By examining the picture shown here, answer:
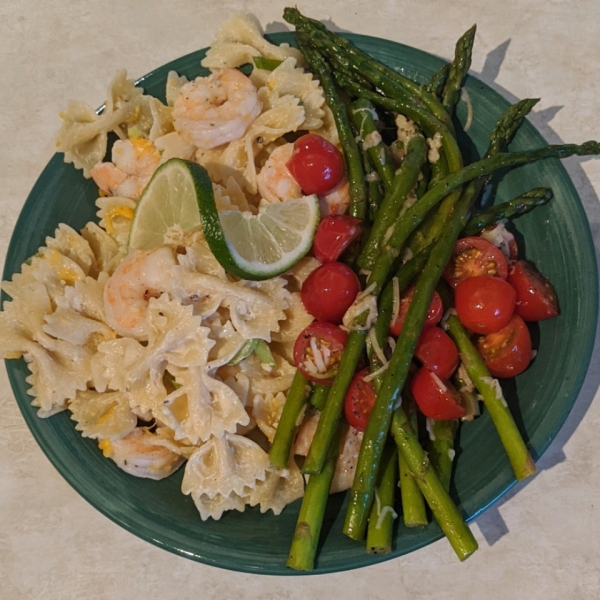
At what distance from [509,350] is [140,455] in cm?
150

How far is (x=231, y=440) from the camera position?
88.2 inches

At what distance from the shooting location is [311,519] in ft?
6.66

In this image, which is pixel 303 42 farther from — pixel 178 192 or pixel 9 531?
pixel 9 531

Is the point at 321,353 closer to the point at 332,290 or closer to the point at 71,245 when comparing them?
the point at 332,290

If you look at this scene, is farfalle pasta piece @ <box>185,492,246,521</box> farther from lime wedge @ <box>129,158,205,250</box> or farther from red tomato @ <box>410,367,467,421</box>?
lime wedge @ <box>129,158,205,250</box>

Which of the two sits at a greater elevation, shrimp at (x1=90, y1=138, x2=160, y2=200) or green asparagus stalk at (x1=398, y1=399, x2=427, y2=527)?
shrimp at (x1=90, y1=138, x2=160, y2=200)

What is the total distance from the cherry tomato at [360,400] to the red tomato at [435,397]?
0.55 ft

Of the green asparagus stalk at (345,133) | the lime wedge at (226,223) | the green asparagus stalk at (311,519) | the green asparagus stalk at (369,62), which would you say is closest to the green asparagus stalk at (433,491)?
the green asparagus stalk at (311,519)

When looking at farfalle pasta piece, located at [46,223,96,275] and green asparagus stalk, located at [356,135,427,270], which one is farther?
farfalle pasta piece, located at [46,223,96,275]

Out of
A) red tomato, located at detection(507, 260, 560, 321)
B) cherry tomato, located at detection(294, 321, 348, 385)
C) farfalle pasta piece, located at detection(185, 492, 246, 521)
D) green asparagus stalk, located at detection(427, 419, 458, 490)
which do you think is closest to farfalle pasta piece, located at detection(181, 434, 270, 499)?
farfalle pasta piece, located at detection(185, 492, 246, 521)

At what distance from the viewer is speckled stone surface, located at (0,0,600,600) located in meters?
2.35

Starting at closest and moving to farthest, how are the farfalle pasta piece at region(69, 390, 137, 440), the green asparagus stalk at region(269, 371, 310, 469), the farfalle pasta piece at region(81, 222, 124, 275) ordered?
the green asparagus stalk at region(269, 371, 310, 469), the farfalle pasta piece at region(69, 390, 137, 440), the farfalle pasta piece at region(81, 222, 124, 275)

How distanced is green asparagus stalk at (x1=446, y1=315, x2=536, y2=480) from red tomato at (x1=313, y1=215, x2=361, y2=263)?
51cm

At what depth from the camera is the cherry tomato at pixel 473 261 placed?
215cm
